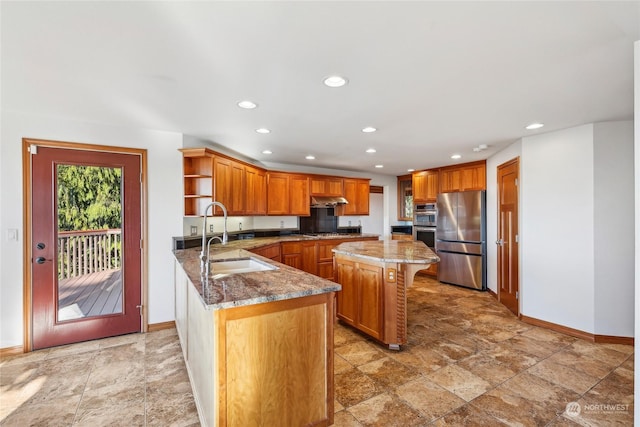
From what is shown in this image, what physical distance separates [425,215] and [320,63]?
16.2 feet

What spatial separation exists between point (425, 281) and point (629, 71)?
444cm

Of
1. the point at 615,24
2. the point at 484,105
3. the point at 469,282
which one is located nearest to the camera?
the point at 615,24

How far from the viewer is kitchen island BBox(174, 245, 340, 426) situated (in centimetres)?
147

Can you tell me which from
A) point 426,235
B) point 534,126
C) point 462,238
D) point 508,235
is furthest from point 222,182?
point 426,235

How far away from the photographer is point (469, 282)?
5.09m

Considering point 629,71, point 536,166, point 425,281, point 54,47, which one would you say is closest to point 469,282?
point 425,281

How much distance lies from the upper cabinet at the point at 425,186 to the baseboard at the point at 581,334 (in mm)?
2864

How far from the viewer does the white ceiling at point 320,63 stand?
1370 millimetres

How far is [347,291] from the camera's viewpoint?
10.8ft

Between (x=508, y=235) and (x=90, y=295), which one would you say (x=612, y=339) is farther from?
(x=90, y=295)

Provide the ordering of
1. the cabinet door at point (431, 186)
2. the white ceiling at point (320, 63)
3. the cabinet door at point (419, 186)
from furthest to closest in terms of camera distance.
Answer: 1. the cabinet door at point (419, 186)
2. the cabinet door at point (431, 186)
3. the white ceiling at point (320, 63)

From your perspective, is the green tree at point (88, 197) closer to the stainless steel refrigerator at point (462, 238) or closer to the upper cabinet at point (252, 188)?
the upper cabinet at point (252, 188)

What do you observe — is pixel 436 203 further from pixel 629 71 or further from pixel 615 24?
pixel 615 24

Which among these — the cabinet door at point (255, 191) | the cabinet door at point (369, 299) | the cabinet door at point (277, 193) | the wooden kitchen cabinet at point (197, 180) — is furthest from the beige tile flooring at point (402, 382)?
the cabinet door at point (277, 193)
